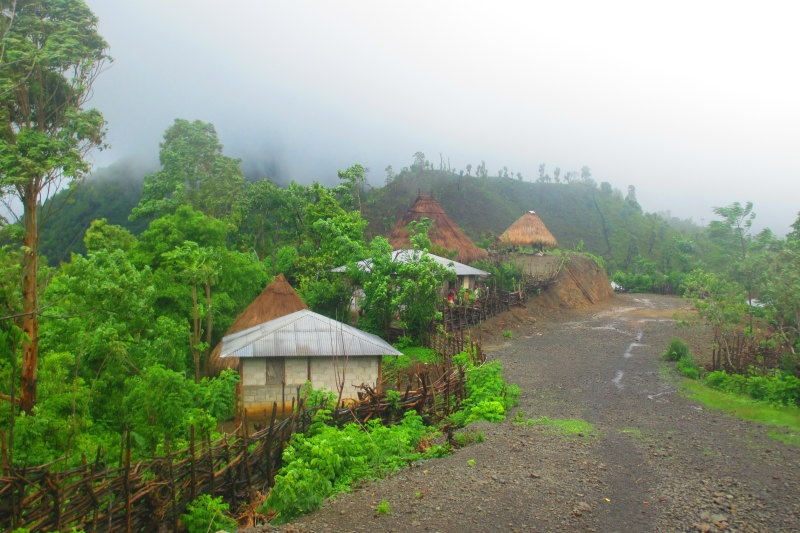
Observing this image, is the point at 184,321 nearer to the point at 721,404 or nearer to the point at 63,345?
the point at 63,345

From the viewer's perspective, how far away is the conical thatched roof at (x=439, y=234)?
1352 inches

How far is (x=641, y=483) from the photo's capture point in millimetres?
7992

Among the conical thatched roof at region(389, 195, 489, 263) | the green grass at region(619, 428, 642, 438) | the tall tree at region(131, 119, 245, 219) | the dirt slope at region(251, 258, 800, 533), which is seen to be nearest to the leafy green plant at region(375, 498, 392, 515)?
the dirt slope at region(251, 258, 800, 533)

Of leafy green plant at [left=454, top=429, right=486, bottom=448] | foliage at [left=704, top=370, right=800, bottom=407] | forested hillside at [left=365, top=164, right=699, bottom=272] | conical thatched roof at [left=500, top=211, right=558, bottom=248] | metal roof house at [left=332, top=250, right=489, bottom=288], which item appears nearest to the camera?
leafy green plant at [left=454, top=429, right=486, bottom=448]

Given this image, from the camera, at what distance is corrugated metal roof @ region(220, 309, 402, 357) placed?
14.6 metres

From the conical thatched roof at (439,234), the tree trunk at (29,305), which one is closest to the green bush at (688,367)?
the tree trunk at (29,305)

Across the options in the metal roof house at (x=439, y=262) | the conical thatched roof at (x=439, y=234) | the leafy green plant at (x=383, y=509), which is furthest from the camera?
the conical thatched roof at (x=439, y=234)

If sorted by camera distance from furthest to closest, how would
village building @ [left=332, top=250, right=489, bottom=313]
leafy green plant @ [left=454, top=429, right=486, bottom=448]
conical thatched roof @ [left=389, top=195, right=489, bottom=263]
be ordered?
conical thatched roof @ [left=389, top=195, right=489, bottom=263] < village building @ [left=332, top=250, right=489, bottom=313] < leafy green plant @ [left=454, top=429, right=486, bottom=448]

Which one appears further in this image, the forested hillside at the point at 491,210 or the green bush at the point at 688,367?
the forested hillside at the point at 491,210

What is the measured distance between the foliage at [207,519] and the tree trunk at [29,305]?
566 centimetres

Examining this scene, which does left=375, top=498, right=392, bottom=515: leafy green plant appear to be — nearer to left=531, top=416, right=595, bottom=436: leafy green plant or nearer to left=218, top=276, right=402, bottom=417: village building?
left=531, top=416, right=595, bottom=436: leafy green plant

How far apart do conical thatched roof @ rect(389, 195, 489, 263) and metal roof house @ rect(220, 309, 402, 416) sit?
59.3 feet

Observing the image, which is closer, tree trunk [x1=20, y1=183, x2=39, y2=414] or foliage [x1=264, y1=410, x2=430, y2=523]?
foliage [x1=264, y1=410, x2=430, y2=523]

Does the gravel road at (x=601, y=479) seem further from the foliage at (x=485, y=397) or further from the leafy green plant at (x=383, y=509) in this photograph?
the foliage at (x=485, y=397)
